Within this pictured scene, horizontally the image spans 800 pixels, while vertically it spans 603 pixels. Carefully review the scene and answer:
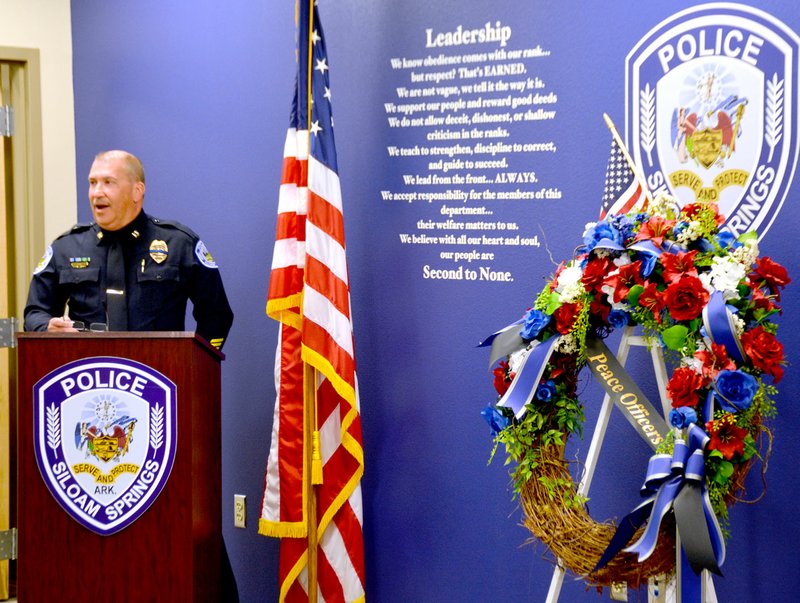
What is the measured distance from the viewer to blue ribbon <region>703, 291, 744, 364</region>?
89.0 inches

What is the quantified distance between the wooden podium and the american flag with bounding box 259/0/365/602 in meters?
0.53

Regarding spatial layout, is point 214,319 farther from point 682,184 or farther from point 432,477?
point 682,184

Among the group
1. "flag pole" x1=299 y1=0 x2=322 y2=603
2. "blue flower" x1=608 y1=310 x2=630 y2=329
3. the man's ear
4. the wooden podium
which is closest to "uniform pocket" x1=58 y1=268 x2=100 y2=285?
the man's ear

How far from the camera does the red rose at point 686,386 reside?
229 cm

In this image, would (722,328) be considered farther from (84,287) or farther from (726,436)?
(84,287)

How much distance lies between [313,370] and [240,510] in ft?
2.79

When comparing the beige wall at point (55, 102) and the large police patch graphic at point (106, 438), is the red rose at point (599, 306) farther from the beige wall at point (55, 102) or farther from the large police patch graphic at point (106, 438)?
the beige wall at point (55, 102)

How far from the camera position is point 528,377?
2494 mm

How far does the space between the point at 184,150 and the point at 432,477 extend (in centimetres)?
160

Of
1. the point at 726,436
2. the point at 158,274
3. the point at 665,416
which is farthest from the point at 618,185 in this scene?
the point at 158,274

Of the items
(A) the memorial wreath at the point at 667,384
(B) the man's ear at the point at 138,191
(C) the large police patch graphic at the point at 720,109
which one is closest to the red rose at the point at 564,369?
(A) the memorial wreath at the point at 667,384

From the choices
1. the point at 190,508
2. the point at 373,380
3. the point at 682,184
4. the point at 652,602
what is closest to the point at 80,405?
→ the point at 190,508

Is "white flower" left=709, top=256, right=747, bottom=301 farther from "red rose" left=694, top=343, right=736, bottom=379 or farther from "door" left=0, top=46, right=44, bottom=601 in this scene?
"door" left=0, top=46, right=44, bottom=601

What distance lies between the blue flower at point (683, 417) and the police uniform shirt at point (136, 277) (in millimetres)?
1691
